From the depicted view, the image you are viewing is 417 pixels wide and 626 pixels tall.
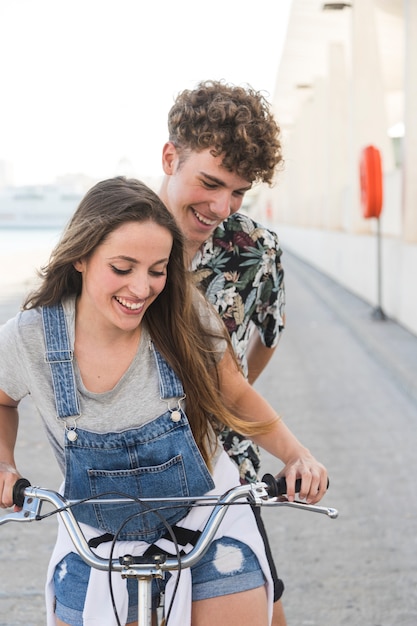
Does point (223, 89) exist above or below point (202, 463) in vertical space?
above

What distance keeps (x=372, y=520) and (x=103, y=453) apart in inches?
137

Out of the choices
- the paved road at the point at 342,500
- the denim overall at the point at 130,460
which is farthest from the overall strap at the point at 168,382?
the paved road at the point at 342,500

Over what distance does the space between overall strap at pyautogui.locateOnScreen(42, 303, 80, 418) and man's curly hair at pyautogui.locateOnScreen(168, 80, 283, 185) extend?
79 centimetres

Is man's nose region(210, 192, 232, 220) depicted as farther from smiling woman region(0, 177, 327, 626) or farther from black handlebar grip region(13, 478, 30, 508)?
black handlebar grip region(13, 478, 30, 508)

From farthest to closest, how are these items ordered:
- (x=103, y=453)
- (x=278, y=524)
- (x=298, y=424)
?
(x=298, y=424)
(x=278, y=524)
(x=103, y=453)

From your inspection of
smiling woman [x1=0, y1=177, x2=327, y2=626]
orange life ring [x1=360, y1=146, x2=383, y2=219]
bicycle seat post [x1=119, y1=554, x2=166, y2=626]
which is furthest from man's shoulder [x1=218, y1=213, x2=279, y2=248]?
orange life ring [x1=360, y1=146, x2=383, y2=219]

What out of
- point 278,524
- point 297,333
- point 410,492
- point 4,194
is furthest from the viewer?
point 4,194

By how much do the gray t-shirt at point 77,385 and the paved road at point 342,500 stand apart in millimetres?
2204

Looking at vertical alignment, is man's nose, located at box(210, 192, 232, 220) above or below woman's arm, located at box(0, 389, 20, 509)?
above

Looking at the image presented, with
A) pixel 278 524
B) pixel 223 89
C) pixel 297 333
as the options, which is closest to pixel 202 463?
pixel 223 89

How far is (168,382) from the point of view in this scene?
2324 mm

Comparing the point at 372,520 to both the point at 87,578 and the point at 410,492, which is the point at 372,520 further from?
the point at 87,578

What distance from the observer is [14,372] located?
235cm

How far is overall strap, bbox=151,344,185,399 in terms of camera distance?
2311 millimetres
